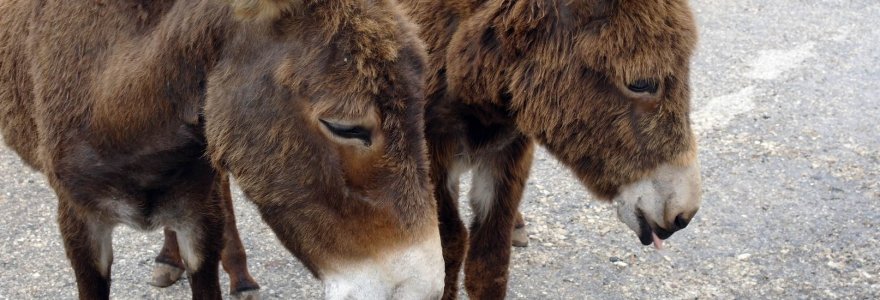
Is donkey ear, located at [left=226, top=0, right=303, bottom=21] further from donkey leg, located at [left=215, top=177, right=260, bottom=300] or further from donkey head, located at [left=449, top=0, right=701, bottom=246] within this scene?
donkey leg, located at [left=215, top=177, right=260, bottom=300]

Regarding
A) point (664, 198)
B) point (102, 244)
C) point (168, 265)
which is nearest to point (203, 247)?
point (102, 244)

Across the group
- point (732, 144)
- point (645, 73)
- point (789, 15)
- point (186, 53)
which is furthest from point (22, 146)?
point (789, 15)

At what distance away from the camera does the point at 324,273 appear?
238 cm

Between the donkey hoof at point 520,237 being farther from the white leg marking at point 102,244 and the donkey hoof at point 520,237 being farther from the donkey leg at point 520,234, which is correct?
the white leg marking at point 102,244

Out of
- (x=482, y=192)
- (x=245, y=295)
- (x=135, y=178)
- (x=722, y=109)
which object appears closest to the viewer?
(x=135, y=178)

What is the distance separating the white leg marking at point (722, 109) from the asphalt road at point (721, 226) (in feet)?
0.04

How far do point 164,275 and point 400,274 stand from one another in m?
2.11

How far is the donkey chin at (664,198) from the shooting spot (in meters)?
→ 3.01

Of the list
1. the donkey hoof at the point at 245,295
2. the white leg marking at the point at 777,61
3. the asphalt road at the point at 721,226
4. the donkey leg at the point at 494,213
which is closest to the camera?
the donkey leg at the point at 494,213

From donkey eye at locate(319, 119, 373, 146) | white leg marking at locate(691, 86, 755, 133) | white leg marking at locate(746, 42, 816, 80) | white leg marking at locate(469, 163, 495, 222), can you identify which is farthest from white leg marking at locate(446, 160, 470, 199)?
white leg marking at locate(746, 42, 816, 80)

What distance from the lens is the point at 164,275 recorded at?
402 cm

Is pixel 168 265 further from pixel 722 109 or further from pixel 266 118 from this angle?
pixel 722 109

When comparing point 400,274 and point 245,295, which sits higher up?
point 400,274

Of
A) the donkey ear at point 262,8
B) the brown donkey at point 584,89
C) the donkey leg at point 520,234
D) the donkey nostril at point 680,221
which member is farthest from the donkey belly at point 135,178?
→ the donkey leg at point 520,234
